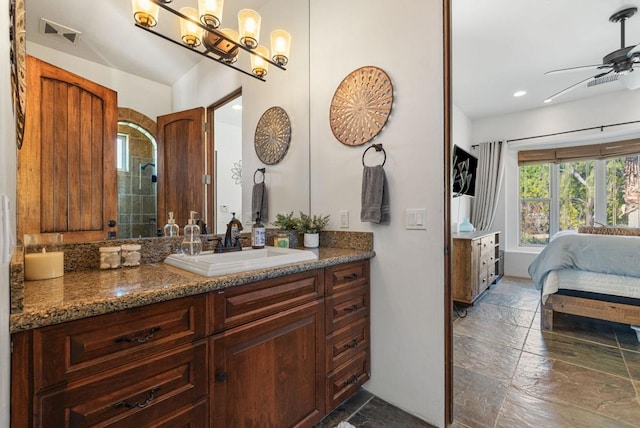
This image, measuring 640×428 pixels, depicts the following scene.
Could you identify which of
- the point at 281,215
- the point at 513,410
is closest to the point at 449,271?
the point at 513,410

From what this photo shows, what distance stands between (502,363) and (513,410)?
1.85 ft

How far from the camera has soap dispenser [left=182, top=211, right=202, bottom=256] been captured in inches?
57.6

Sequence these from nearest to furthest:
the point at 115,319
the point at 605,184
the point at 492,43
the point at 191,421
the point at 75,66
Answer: the point at 115,319
the point at 191,421
the point at 75,66
the point at 492,43
the point at 605,184

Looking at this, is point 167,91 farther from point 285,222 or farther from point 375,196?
point 375,196

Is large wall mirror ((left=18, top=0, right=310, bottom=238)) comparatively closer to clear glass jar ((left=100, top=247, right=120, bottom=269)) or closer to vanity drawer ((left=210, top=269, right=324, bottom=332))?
clear glass jar ((left=100, top=247, right=120, bottom=269))

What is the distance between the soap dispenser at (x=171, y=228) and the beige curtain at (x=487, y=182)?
15.9 feet

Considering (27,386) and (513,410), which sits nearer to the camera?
(27,386)

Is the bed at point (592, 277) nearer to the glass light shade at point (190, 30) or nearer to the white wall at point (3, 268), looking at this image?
the glass light shade at point (190, 30)

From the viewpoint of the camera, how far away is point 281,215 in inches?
81.3

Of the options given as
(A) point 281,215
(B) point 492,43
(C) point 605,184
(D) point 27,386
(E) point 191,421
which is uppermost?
Result: (B) point 492,43

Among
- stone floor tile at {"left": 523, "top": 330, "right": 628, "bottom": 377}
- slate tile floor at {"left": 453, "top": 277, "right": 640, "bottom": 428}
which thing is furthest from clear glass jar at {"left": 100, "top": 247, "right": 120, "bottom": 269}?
stone floor tile at {"left": 523, "top": 330, "right": 628, "bottom": 377}

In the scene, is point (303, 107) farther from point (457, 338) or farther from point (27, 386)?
point (457, 338)

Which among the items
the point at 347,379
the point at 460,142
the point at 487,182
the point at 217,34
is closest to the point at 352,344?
the point at 347,379

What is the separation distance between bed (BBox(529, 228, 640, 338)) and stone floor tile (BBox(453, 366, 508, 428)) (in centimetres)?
133
